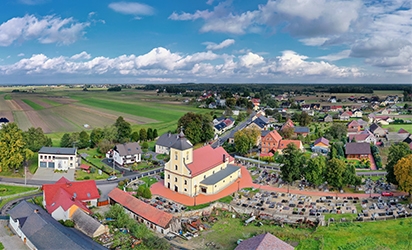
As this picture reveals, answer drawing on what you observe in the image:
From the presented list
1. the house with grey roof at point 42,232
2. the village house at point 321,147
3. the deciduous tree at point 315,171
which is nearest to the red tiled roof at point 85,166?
the house with grey roof at point 42,232

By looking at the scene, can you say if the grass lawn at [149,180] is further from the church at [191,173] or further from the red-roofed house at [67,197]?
the red-roofed house at [67,197]

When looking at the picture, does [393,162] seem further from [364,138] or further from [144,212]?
[144,212]

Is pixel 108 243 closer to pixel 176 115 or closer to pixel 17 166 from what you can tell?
pixel 17 166

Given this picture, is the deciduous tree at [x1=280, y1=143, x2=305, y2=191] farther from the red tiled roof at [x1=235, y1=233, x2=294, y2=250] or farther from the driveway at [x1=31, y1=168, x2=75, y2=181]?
the driveway at [x1=31, y1=168, x2=75, y2=181]

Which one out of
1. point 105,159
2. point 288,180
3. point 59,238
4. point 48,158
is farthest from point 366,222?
point 48,158

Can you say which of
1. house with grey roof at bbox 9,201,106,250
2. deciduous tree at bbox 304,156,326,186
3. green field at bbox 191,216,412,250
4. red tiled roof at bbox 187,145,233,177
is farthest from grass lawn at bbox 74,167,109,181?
deciduous tree at bbox 304,156,326,186

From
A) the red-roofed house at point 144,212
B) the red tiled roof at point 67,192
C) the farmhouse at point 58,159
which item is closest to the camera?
the red-roofed house at point 144,212
